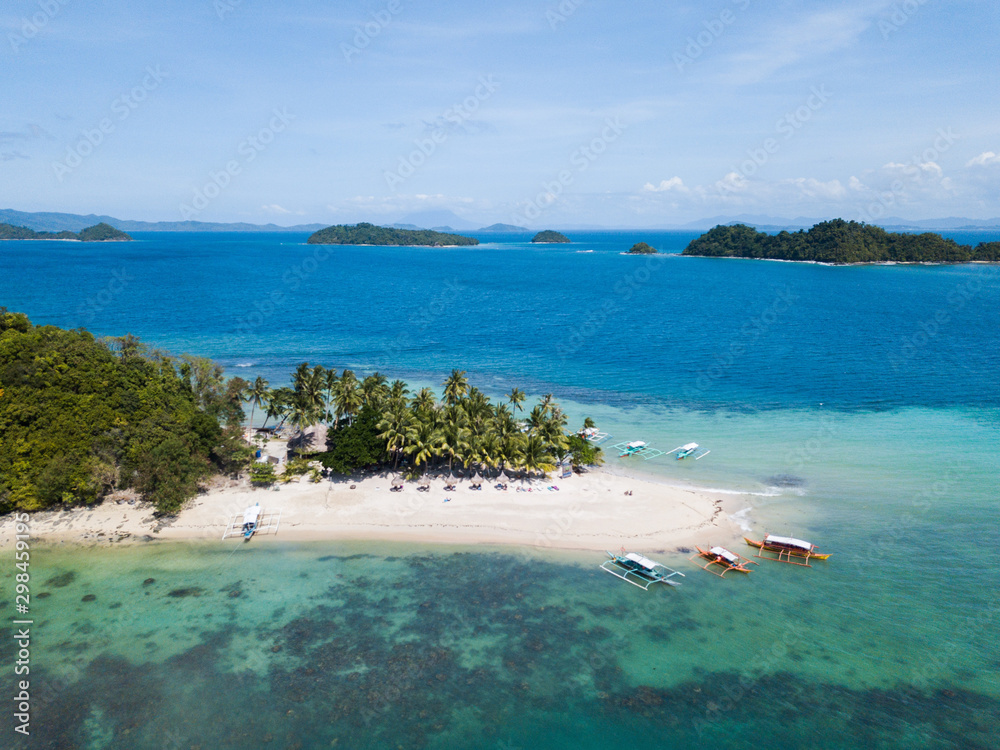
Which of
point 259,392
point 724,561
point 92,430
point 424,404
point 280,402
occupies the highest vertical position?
point 424,404

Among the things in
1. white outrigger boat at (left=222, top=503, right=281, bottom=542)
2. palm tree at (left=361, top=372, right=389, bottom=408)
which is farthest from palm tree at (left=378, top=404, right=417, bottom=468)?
white outrigger boat at (left=222, top=503, right=281, bottom=542)

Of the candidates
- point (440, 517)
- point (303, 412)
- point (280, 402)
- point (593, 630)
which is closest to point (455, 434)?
point (440, 517)

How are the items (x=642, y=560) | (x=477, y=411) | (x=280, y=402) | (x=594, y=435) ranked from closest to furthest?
(x=642, y=560) < (x=477, y=411) < (x=280, y=402) < (x=594, y=435)

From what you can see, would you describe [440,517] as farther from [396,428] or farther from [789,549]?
[789,549]

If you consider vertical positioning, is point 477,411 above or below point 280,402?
above

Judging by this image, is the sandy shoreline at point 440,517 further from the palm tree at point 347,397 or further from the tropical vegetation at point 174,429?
the palm tree at point 347,397

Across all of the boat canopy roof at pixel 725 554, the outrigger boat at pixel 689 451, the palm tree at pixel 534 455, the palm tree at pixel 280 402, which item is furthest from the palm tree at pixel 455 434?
the outrigger boat at pixel 689 451

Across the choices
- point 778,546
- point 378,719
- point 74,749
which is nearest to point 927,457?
point 778,546
